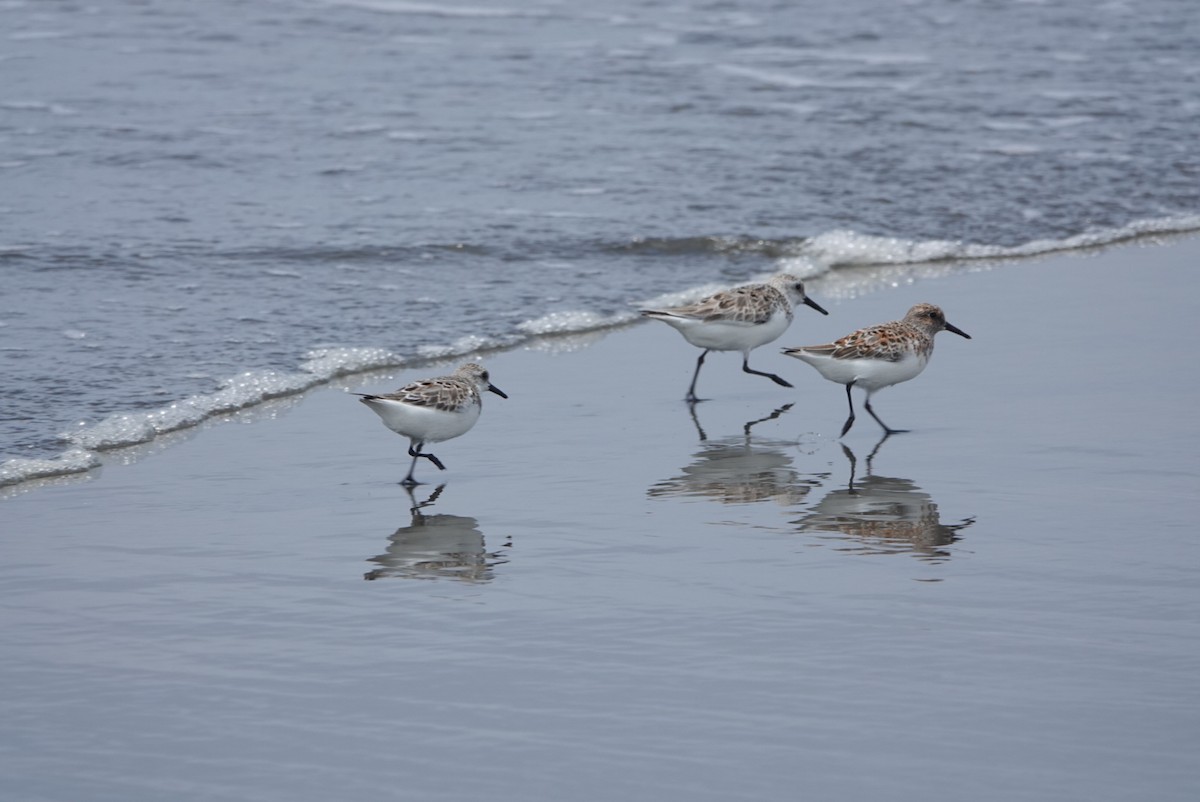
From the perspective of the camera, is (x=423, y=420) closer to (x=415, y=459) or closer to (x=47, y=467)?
(x=415, y=459)

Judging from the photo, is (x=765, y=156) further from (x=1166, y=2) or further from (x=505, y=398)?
(x=1166, y=2)

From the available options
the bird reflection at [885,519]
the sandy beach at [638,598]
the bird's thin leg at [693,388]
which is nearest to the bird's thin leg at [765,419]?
the sandy beach at [638,598]

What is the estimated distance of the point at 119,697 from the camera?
18.7 ft

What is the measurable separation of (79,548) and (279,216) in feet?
25.4

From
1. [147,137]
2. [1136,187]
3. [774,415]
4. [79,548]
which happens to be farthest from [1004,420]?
[147,137]

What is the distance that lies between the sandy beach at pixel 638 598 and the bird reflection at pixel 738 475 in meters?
0.03

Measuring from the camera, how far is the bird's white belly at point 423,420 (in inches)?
330

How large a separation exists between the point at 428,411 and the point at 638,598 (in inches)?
86.2

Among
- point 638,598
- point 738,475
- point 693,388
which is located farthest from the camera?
point 693,388

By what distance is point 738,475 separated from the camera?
28.0 ft

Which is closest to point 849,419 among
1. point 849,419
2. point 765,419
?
point 849,419

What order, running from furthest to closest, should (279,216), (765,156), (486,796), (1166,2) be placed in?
(1166,2)
(765,156)
(279,216)
(486,796)

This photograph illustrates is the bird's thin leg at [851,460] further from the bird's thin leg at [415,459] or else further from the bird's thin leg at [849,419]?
the bird's thin leg at [415,459]

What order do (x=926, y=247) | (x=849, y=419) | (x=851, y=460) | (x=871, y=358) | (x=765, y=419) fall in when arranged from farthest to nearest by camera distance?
1. (x=926, y=247)
2. (x=765, y=419)
3. (x=849, y=419)
4. (x=871, y=358)
5. (x=851, y=460)
